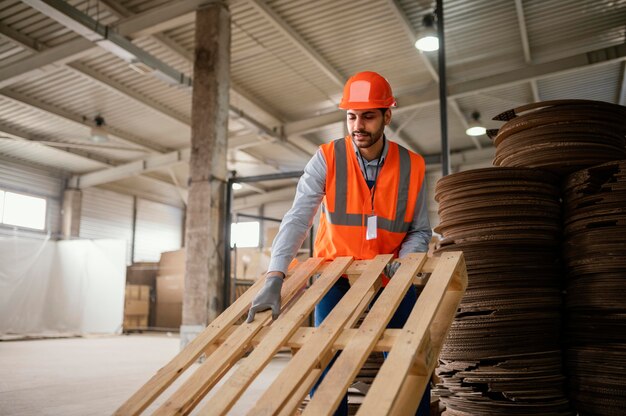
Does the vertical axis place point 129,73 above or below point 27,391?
above

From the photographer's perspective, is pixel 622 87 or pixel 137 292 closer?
pixel 622 87

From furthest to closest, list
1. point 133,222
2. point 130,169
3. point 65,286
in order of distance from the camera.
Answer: point 133,222 < point 130,169 < point 65,286

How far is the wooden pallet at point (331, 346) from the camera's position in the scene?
6.33 feet

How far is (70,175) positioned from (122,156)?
2718 millimetres

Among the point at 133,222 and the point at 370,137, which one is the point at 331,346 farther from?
the point at 133,222

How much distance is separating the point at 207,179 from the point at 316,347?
6.12 metres

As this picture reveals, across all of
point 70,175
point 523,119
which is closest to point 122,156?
point 70,175

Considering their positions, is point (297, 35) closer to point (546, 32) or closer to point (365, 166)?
point (546, 32)

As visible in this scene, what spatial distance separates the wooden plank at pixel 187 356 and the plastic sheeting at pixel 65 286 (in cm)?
1356

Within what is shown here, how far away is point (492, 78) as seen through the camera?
11.7m

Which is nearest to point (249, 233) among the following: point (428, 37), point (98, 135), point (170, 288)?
point (170, 288)

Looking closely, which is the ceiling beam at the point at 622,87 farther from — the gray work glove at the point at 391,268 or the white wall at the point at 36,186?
the white wall at the point at 36,186

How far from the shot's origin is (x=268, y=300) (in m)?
2.54

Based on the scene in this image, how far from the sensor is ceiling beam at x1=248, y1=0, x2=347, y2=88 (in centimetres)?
966
